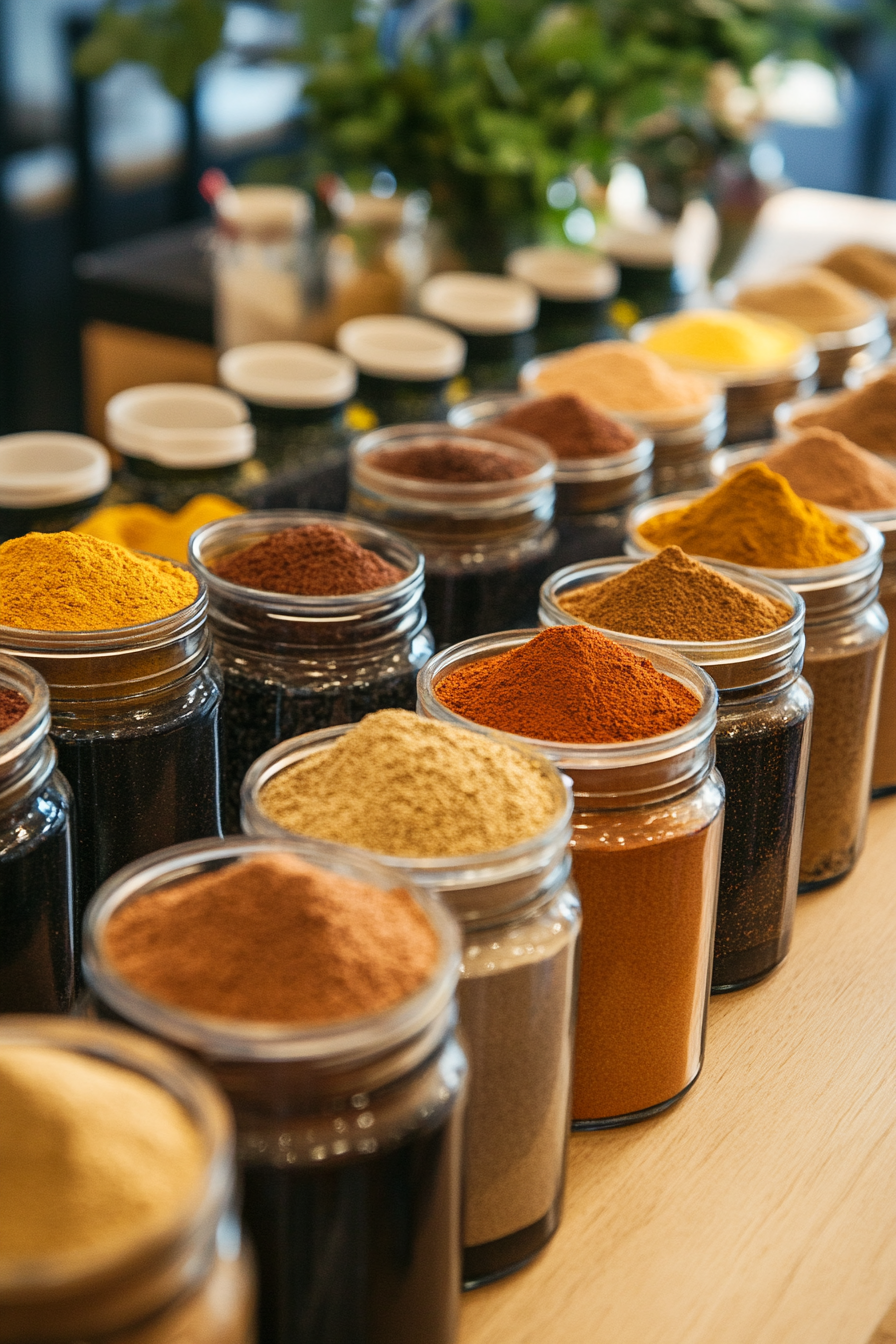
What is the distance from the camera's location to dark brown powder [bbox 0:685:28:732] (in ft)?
2.32

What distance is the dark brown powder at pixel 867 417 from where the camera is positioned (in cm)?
131

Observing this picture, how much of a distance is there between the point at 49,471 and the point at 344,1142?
2.86ft

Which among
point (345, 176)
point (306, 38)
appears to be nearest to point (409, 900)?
point (345, 176)

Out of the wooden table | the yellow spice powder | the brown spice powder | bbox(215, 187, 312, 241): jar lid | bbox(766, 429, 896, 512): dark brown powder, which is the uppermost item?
bbox(215, 187, 312, 241): jar lid

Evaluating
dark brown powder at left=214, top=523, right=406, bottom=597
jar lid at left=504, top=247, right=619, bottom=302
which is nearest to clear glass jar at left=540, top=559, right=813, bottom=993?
dark brown powder at left=214, top=523, right=406, bottom=597

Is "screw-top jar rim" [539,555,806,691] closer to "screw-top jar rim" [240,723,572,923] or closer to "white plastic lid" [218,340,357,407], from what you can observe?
"screw-top jar rim" [240,723,572,923]

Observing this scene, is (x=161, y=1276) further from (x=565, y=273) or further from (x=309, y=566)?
(x=565, y=273)

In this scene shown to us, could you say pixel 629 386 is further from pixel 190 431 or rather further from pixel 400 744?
pixel 400 744

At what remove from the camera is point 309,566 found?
921 mm

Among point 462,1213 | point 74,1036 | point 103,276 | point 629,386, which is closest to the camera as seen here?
point 74,1036

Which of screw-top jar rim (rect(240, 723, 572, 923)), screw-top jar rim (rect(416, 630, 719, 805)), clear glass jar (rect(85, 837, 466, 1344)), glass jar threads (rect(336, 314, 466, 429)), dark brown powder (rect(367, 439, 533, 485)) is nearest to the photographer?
clear glass jar (rect(85, 837, 466, 1344))

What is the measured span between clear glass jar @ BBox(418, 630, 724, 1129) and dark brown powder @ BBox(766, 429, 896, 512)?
1.26 ft

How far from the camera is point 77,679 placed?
2.59ft

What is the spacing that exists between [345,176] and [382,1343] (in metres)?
1.76
